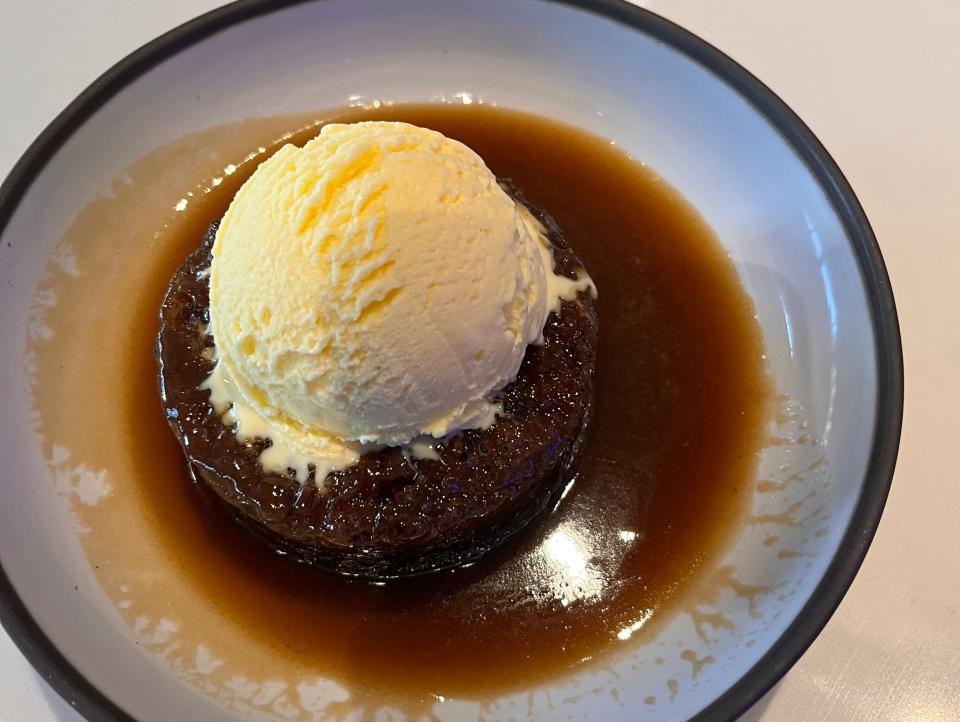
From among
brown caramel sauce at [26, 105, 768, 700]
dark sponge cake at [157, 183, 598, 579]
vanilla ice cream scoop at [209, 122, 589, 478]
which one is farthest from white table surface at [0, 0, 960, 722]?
vanilla ice cream scoop at [209, 122, 589, 478]

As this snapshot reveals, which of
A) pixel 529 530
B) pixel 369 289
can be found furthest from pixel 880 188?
pixel 369 289

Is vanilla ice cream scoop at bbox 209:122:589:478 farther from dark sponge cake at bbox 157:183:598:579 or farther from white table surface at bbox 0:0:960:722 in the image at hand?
white table surface at bbox 0:0:960:722

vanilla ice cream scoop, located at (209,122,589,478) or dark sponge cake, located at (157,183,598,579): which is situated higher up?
vanilla ice cream scoop, located at (209,122,589,478)

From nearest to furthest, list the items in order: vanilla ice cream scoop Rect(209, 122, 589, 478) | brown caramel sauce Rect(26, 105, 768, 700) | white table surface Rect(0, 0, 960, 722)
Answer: vanilla ice cream scoop Rect(209, 122, 589, 478)
white table surface Rect(0, 0, 960, 722)
brown caramel sauce Rect(26, 105, 768, 700)

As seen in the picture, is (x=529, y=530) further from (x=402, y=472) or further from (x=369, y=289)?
(x=369, y=289)

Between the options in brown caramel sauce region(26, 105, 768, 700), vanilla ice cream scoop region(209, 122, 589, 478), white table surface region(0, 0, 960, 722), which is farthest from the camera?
brown caramel sauce region(26, 105, 768, 700)

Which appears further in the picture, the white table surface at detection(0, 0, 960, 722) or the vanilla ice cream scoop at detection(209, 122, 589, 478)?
the white table surface at detection(0, 0, 960, 722)

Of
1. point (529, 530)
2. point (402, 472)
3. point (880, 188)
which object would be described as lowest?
point (529, 530)
